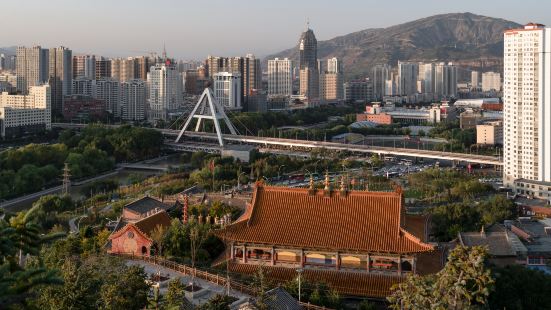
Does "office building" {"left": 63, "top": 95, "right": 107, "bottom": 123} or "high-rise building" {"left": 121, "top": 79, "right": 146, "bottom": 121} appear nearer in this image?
"office building" {"left": 63, "top": 95, "right": 107, "bottom": 123}

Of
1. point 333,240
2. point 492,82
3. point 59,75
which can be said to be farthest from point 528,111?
point 492,82

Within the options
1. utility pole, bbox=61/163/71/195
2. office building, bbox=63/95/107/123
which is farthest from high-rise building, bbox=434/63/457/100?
utility pole, bbox=61/163/71/195

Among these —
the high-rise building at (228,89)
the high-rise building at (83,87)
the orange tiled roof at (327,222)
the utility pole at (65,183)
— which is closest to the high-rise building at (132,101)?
the high-rise building at (83,87)

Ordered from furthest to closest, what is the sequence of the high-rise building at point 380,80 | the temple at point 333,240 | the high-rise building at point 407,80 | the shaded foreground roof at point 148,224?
the high-rise building at point 380,80, the high-rise building at point 407,80, the shaded foreground roof at point 148,224, the temple at point 333,240

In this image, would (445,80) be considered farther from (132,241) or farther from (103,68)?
(132,241)

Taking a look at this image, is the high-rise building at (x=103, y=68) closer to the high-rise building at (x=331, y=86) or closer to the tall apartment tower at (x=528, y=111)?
the high-rise building at (x=331, y=86)

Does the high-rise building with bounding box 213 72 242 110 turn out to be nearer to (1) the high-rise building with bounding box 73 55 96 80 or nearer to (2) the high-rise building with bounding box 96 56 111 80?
(2) the high-rise building with bounding box 96 56 111 80
